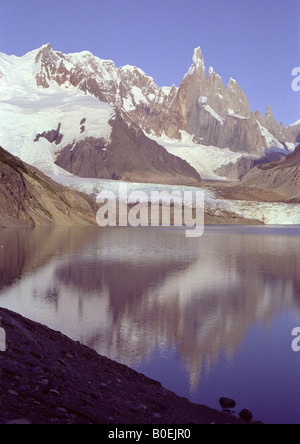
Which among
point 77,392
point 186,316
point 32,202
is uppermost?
point 32,202

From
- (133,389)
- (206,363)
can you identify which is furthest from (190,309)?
(133,389)

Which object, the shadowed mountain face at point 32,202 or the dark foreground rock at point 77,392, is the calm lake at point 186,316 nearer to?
the dark foreground rock at point 77,392

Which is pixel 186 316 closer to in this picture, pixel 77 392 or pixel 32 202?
pixel 77 392

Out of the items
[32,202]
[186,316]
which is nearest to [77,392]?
[186,316]

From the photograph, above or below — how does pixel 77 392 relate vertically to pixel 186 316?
above

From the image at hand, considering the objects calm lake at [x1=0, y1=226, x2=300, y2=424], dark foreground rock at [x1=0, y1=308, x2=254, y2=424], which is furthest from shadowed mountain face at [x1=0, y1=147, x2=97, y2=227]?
dark foreground rock at [x1=0, y1=308, x2=254, y2=424]
